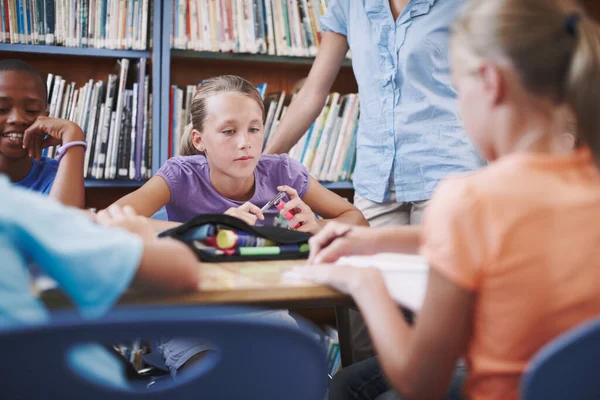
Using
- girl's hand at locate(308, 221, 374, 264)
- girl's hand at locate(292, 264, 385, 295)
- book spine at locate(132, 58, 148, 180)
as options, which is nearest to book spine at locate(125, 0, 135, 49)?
book spine at locate(132, 58, 148, 180)

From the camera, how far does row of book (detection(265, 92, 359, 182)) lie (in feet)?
8.46

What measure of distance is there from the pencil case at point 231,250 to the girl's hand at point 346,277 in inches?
8.4

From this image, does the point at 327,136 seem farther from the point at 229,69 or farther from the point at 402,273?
the point at 402,273

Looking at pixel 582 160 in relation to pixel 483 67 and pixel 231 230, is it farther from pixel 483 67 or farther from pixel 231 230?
pixel 231 230

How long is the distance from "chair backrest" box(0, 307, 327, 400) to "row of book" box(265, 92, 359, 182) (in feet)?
6.51

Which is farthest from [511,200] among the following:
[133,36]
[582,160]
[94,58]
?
[94,58]

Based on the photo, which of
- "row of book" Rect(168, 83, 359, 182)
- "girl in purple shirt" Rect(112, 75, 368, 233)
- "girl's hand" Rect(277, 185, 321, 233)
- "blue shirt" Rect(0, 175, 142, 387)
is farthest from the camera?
"row of book" Rect(168, 83, 359, 182)

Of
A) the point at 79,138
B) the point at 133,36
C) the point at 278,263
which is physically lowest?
the point at 278,263

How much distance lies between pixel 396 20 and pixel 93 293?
4.79ft

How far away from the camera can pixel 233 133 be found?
1.86m

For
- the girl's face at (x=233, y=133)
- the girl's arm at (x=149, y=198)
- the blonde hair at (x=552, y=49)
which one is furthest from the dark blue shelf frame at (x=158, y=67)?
the blonde hair at (x=552, y=49)

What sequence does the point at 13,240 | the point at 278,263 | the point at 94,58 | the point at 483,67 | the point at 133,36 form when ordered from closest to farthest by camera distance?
the point at 13,240
the point at 483,67
the point at 278,263
the point at 133,36
the point at 94,58

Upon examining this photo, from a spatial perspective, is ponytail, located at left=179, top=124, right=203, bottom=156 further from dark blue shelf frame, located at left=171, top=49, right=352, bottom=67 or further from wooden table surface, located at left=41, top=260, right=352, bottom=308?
wooden table surface, located at left=41, top=260, right=352, bottom=308

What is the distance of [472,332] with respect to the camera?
0.75 m
